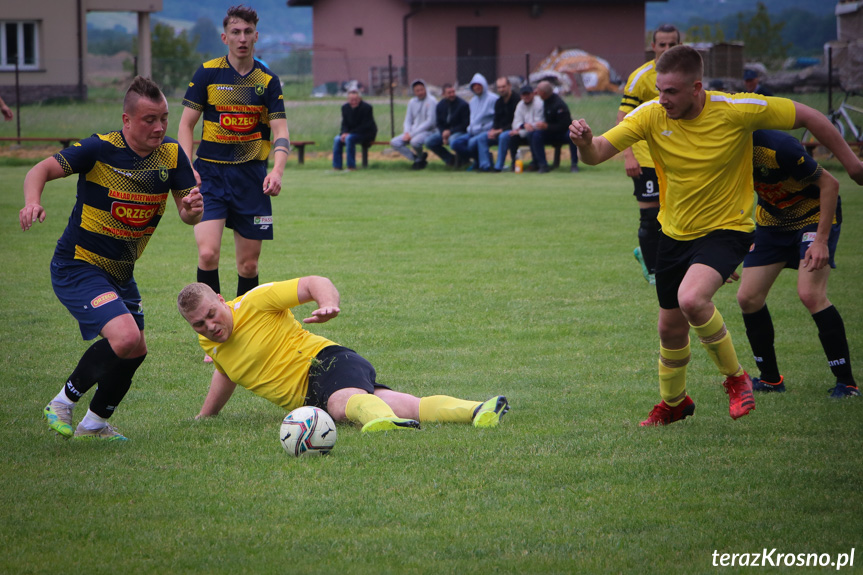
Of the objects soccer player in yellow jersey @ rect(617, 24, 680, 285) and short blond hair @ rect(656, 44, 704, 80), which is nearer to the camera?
short blond hair @ rect(656, 44, 704, 80)

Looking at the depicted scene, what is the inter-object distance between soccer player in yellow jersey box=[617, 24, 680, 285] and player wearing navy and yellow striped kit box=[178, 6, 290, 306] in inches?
121

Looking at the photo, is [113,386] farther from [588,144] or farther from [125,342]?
[588,144]

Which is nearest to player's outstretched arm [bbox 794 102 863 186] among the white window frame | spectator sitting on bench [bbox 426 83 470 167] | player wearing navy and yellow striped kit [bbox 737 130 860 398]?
player wearing navy and yellow striped kit [bbox 737 130 860 398]

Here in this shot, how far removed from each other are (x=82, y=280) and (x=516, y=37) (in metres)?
41.6

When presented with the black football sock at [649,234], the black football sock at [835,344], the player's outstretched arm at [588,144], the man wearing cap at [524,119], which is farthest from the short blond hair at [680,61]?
the man wearing cap at [524,119]

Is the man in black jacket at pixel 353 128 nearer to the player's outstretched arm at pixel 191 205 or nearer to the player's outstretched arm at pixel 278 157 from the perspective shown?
the player's outstretched arm at pixel 278 157

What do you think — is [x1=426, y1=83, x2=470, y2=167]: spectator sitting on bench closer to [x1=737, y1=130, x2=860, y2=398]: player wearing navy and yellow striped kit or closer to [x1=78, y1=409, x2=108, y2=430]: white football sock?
[x1=737, y1=130, x2=860, y2=398]: player wearing navy and yellow striped kit

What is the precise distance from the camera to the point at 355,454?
14.9 ft

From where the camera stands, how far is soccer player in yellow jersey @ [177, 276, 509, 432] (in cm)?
495

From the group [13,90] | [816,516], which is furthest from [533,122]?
[13,90]

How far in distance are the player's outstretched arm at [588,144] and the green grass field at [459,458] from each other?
148cm

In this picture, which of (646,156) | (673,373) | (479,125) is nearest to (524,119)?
(479,125)

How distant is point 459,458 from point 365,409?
733 mm

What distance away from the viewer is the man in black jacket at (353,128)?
20.5m
